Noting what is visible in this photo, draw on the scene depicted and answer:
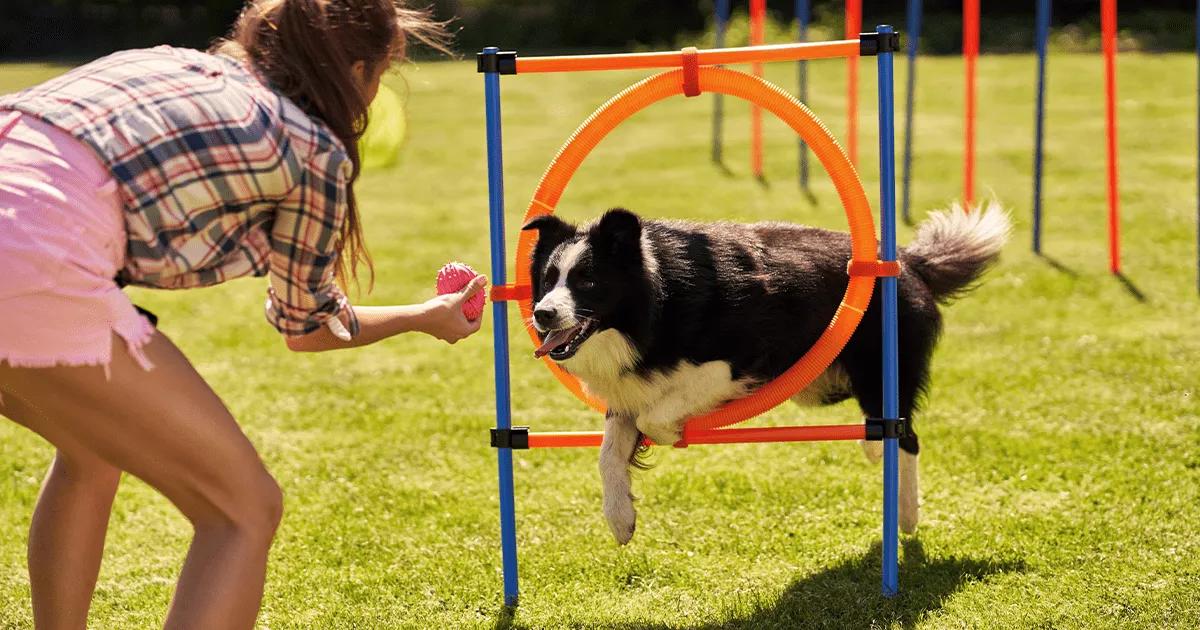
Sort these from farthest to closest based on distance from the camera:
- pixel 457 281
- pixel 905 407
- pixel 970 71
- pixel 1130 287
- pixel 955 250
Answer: pixel 970 71
pixel 1130 287
pixel 955 250
pixel 905 407
pixel 457 281

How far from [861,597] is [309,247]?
2.24m

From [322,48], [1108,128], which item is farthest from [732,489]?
[1108,128]

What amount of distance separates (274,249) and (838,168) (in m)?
1.98

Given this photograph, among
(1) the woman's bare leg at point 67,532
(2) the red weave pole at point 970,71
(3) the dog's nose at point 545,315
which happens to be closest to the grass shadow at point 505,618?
(3) the dog's nose at point 545,315

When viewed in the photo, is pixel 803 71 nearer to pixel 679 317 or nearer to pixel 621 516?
pixel 679 317

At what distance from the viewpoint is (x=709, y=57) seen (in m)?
4.00

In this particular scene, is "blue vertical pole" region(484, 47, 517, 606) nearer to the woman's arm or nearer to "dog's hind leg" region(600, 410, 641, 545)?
"dog's hind leg" region(600, 410, 641, 545)

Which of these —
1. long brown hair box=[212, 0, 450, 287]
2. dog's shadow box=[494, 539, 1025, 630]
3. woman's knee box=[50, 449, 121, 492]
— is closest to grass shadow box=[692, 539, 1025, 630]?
dog's shadow box=[494, 539, 1025, 630]

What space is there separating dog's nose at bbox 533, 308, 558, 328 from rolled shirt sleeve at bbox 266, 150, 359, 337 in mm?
1034

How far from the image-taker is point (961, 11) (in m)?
22.9

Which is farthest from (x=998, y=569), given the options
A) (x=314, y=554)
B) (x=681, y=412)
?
(x=314, y=554)

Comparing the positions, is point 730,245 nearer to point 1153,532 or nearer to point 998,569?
point 998,569

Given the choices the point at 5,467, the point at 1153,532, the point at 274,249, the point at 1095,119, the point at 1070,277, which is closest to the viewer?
the point at 274,249

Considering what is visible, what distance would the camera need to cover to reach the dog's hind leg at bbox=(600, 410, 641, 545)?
4090 mm
